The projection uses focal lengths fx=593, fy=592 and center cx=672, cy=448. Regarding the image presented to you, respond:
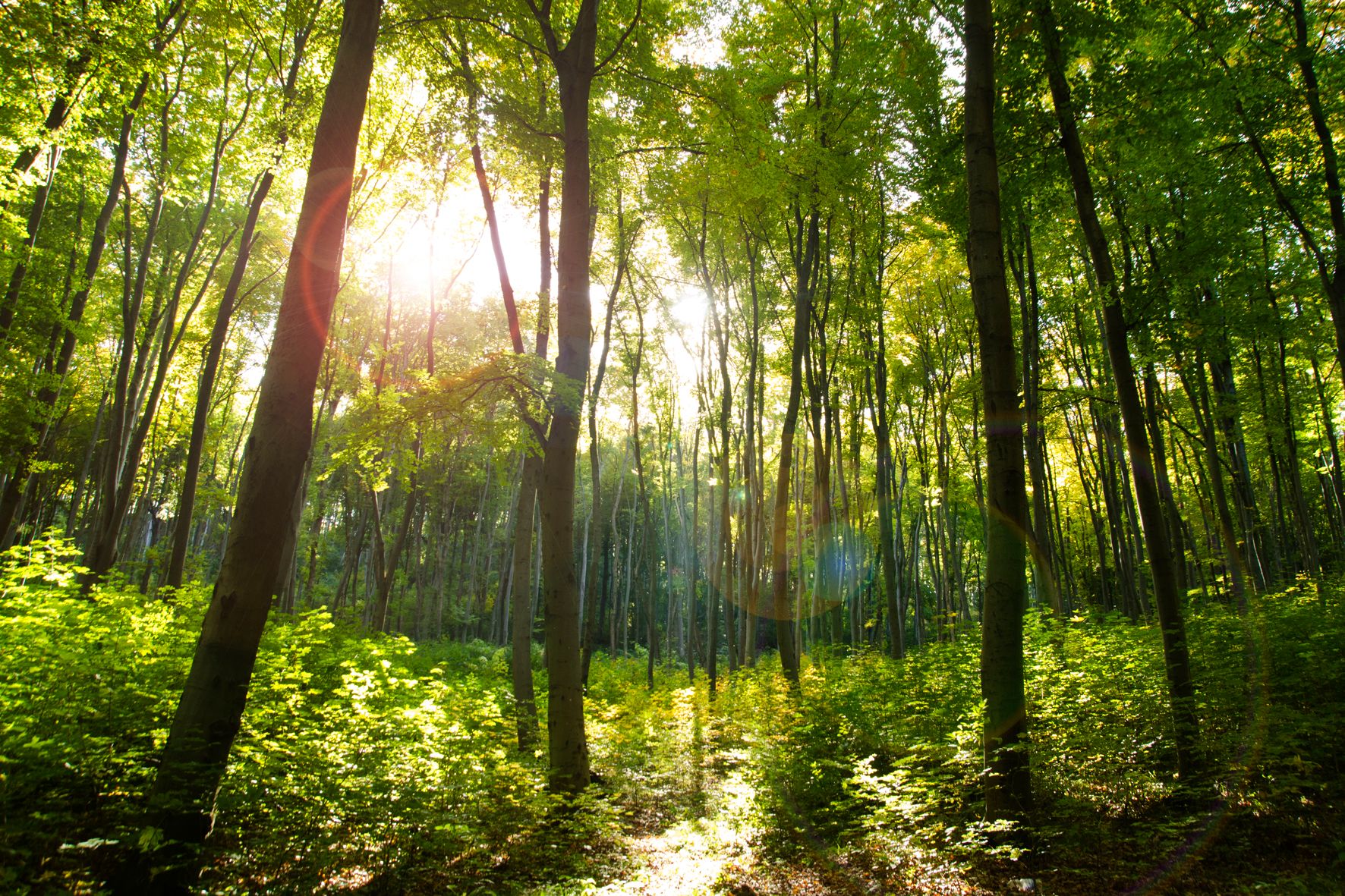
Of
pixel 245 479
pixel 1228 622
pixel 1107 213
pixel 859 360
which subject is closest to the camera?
pixel 245 479

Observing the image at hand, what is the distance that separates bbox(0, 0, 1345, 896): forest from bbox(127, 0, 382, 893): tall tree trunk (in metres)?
0.03

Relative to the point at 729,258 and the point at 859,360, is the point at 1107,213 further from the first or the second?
the point at 729,258

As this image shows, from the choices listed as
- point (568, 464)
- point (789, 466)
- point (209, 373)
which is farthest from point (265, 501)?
point (209, 373)

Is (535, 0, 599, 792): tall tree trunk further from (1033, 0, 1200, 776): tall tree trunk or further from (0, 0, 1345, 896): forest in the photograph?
(1033, 0, 1200, 776): tall tree trunk

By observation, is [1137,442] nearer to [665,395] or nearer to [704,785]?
[704,785]

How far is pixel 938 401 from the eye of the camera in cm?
1753

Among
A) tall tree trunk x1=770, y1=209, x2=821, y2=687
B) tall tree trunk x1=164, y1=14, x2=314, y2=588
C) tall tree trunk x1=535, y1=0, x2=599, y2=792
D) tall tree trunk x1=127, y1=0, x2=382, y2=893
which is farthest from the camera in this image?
tall tree trunk x1=770, y1=209, x2=821, y2=687

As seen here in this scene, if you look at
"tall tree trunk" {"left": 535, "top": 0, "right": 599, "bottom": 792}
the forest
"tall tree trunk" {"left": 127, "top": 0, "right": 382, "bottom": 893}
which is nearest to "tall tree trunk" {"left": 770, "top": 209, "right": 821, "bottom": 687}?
the forest

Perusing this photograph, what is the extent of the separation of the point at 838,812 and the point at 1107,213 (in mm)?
11924

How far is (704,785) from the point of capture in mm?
7500

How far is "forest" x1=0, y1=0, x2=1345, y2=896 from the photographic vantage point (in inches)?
163

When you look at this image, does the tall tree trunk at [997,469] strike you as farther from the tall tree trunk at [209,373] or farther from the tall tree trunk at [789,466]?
the tall tree trunk at [209,373]

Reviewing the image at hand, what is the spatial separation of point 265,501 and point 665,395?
13777 mm

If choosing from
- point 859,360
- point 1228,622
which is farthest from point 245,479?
point 859,360
